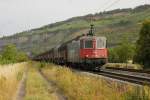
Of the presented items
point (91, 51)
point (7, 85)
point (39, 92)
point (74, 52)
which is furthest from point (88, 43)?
point (39, 92)

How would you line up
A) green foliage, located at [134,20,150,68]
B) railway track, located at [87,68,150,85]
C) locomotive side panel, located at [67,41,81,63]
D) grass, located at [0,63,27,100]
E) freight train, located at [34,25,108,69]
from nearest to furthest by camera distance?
grass, located at [0,63,27,100]
railway track, located at [87,68,150,85]
freight train, located at [34,25,108,69]
locomotive side panel, located at [67,41,81,63]
green foliage, located at [134,20,150,68]

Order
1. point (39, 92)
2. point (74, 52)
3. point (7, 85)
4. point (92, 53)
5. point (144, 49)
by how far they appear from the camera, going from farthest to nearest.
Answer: point (144, 49)
point (74, 52)
point (92, 53)
point (7, 85)
point (39, 92)

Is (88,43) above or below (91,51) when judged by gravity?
above

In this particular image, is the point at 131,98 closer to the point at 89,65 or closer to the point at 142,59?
the point at 89,65

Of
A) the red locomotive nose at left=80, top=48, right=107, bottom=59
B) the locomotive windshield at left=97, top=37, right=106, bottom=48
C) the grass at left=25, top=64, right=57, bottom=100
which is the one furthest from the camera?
the locomotive windshield at left=97, top=37, right=106, bottom=48

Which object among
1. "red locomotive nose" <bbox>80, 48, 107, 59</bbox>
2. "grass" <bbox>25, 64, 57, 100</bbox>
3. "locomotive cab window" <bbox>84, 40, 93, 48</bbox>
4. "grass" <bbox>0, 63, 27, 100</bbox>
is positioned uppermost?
"locomotive cab window" <bbox>84, 40, 93, 48</bbox>

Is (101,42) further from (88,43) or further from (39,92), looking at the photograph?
(39,92)

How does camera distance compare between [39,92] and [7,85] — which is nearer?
[39,92]

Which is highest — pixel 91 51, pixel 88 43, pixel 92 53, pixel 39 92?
pixel 88 43

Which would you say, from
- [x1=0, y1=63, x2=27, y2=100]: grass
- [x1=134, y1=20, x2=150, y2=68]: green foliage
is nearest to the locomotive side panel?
[x1=134, y1=20, x2=150, y2=68]: green foliage

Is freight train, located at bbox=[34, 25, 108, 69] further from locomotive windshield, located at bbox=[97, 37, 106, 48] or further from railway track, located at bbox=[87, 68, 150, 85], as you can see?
railway track, located at bbox=[87, 68, 150, 85]

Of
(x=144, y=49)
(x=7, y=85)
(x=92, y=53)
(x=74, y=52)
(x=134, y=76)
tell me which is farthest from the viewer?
(x=144, y=49)

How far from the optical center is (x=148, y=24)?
7006cm

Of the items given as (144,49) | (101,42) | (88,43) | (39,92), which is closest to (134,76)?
(39,92)
